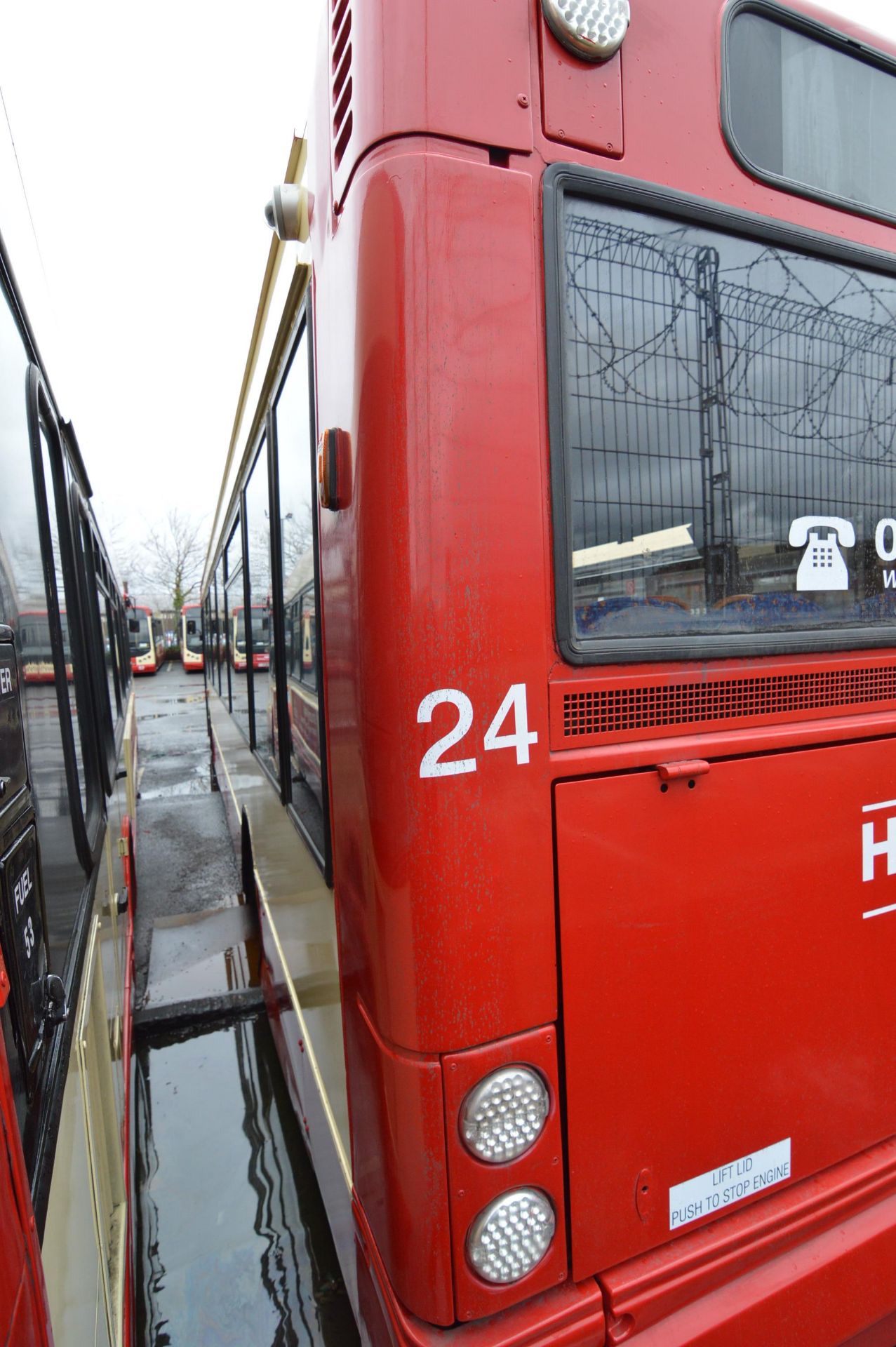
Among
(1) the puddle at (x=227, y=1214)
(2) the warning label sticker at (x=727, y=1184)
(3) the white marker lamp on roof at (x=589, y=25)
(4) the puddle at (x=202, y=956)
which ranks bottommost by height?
(1) the puddle at (x=227, y=1214)

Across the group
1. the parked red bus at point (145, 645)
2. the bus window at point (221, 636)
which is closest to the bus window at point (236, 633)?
the bus window at point (221, 636)

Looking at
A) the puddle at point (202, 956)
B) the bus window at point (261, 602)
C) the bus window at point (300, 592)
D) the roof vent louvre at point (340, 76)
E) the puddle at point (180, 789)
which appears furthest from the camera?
the puddle at point (180, 789)

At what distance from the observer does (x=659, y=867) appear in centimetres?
139

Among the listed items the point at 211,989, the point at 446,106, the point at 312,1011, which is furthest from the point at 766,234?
the point at 211,989

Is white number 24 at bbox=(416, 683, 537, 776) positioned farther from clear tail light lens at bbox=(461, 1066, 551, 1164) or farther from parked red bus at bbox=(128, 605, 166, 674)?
parked red bus at bbox=(128, 605, 166, 674)

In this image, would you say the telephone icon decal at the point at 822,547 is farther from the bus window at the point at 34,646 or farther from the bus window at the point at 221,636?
the bus window at the point at 221,636

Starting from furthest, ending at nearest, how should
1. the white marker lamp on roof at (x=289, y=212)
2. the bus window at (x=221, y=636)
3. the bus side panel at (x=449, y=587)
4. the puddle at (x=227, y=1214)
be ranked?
1. the bus window at (x=221, y=636)
2. the puddle at (x=227, y=1214)
3. the white marker lamp on roof at (x=289, y=212)
4. the bus side panel at (x=449, y=587)

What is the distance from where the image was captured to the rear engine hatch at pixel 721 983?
52.9 inches

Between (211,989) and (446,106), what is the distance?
14.5 feet

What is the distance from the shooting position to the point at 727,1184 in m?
1.47

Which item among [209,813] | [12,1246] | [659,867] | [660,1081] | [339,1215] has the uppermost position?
[659,867]

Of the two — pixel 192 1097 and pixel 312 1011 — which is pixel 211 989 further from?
pixel 312 1011

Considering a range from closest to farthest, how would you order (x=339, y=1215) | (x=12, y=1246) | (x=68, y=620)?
(x=12, y=1246) < (x=339, y=1215) < (x=68, y=620)

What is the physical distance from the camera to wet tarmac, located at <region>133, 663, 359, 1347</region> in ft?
7.43
